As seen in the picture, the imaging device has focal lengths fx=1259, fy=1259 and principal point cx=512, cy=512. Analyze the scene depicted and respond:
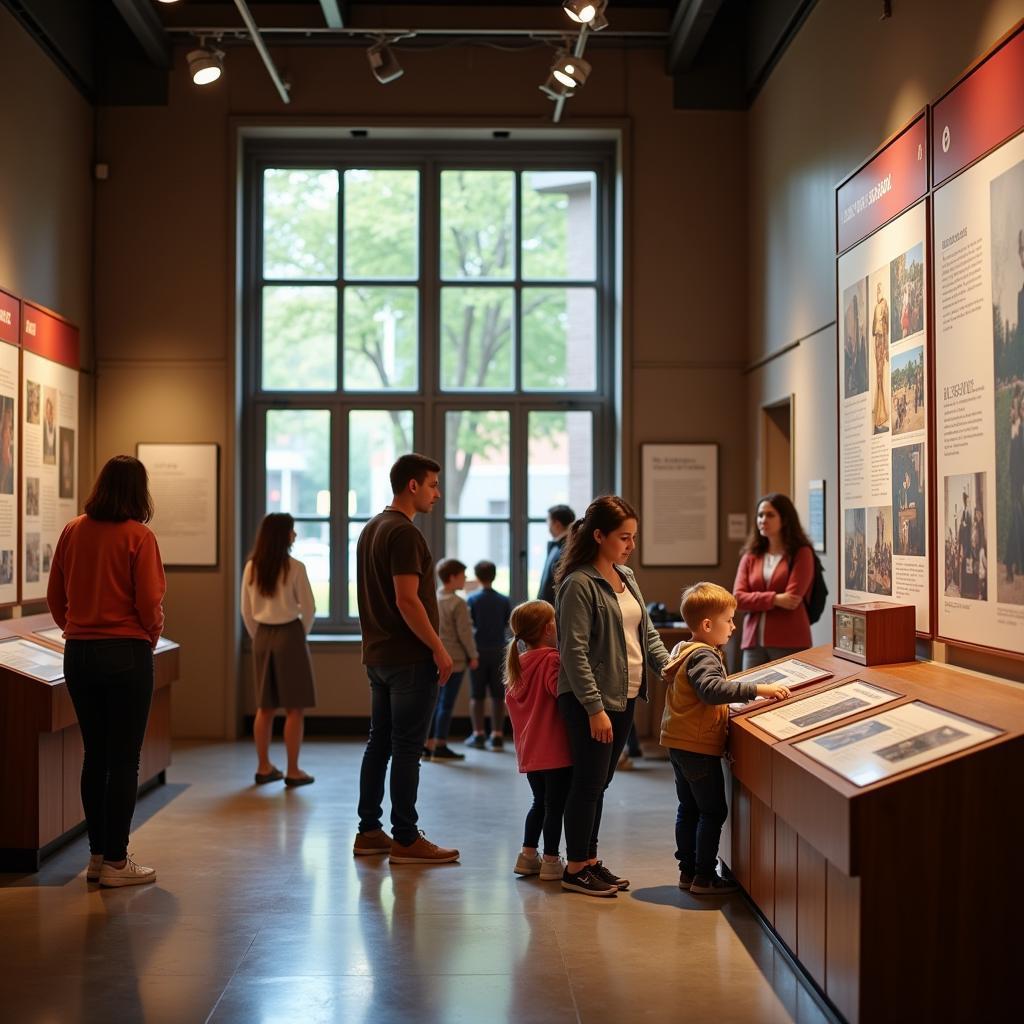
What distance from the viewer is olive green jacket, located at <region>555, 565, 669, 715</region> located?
4676mm

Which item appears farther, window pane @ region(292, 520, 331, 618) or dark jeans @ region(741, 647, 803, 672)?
window pane @ region(292, 520, 331, 618)

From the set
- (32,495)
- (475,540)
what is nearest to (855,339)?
(475,540)

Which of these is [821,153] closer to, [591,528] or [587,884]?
[591,528]

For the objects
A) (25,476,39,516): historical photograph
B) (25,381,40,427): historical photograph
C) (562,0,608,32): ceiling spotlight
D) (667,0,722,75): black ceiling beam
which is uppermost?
(667,0,722,75): black ceiling beam

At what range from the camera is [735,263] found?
30.4 feet

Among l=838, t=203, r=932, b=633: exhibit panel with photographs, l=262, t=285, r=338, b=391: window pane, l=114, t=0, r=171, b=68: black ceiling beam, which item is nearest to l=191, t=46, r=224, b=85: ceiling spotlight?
l=114, t=0, r=171, b=68: black ceiling beam

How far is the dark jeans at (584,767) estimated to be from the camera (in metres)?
4.80

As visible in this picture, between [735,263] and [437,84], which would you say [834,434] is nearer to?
[735,263]

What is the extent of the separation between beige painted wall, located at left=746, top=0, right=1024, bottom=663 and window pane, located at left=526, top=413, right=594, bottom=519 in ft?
4.39

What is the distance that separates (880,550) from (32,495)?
481cm

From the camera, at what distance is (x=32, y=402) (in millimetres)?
7480

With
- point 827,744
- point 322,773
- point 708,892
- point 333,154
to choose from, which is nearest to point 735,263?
point 333,154

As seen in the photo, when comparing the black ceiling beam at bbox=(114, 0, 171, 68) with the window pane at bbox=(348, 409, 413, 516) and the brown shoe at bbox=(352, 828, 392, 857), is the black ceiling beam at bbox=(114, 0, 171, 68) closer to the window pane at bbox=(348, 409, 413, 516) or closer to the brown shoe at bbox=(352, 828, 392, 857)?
the window pane at bbox=(348, 409, 413, 516)

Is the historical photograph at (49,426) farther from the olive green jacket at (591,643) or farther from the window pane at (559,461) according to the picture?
the olive green jacket at (591,643)
